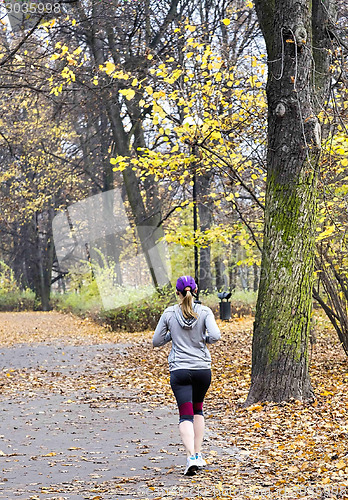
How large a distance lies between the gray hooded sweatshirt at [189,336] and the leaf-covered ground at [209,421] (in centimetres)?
98

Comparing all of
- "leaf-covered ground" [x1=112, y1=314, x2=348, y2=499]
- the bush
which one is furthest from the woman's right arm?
the bush

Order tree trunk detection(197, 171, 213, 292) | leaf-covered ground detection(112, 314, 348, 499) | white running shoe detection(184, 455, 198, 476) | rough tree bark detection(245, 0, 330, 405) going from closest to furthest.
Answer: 1. leaf-covered ground detection(112, 314, 348, 499)
2. white running shoe detection(184, 455, 198, 476)
3. rough tree bark detection(245, 0, 330, 405)
4. tree trunk detection(197, 171, 213, 292)

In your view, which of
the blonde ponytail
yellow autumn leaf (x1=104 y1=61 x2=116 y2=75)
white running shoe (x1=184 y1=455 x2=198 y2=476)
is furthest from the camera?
yellow autumn leaf (x1=104 y1=61 x2=116 y2=75)

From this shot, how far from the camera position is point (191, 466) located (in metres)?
5.61

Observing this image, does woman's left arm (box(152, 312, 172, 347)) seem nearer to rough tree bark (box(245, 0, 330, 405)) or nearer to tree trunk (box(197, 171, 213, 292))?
rough tree bark (box(245, 0, 330, 405))

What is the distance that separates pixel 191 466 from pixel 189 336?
3.68ft

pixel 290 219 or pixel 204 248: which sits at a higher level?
pixel 290 219

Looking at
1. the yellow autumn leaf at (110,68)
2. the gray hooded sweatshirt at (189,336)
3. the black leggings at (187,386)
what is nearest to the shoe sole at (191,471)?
the black leggings at (187,386)

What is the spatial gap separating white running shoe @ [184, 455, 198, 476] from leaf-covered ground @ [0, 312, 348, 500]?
0.23 feet

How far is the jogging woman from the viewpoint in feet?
18.9

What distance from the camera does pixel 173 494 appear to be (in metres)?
5.02

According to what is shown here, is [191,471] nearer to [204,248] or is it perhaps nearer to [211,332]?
[211,332]

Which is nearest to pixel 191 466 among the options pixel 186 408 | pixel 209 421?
pixel 186 408

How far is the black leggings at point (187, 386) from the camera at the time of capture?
5.76m
